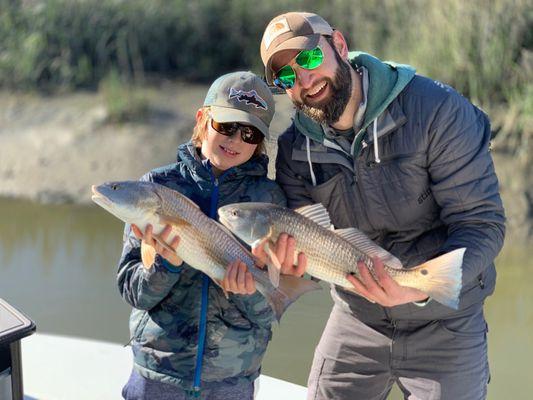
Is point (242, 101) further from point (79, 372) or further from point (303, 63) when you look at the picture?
point (79, 372)

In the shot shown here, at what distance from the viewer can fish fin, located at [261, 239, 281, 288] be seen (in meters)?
2.30

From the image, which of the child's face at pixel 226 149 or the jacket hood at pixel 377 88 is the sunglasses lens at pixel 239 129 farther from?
the jacket hood at pixel 377 88

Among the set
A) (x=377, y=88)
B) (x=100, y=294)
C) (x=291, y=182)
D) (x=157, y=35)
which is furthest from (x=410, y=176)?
(x=157, y=35)

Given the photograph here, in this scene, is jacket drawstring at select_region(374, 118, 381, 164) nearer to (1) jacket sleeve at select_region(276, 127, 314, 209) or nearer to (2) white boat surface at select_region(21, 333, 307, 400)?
(1) jacket sleeve at select_region(276, 127, 314, 209)

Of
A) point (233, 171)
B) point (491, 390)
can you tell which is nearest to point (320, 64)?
point (233, 171)

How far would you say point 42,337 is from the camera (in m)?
3.85

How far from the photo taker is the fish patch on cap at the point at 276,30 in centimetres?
247

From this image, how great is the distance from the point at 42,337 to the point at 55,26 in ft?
23.2

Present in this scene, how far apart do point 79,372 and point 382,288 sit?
180 cm

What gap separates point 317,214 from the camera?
2410 millimetres

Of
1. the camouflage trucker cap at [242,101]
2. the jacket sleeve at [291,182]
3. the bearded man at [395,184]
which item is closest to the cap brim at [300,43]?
the bearded man at [395,184]

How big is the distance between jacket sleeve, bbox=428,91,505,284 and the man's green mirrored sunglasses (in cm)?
41

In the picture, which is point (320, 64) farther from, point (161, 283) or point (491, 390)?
point (491, 390)

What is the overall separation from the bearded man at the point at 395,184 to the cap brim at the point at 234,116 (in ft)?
0.55
